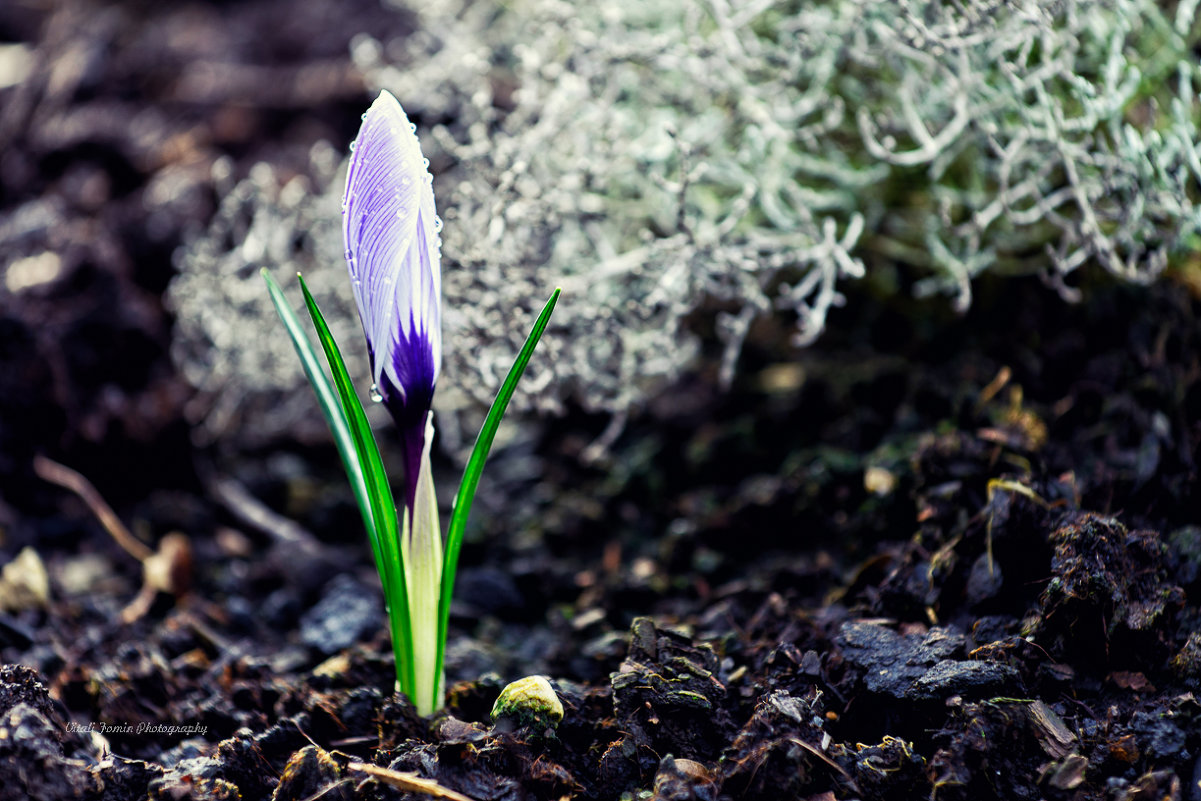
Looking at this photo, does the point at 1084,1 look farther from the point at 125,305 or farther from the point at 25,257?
the point at 25,257

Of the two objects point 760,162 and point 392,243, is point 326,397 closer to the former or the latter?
point 392,243

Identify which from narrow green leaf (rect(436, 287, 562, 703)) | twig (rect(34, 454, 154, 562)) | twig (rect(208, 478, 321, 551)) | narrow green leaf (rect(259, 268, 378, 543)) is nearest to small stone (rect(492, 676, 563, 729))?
narrow green leaf (rect(436, 287, 562, 703))

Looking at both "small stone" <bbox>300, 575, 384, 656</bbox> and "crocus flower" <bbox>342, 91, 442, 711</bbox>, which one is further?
"small stone" <bbox>300, 575, 384, 656</bbox>

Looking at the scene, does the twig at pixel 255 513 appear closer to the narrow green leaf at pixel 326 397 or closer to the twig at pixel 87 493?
the twig at pixel 87 493

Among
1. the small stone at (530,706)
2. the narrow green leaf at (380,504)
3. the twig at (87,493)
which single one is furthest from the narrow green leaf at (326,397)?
the twig at (87,493)

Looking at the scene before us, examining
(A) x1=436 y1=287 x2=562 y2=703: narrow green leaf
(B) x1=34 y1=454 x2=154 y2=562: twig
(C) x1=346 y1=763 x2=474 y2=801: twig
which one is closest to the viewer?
(C) x1=346 y1=763 x2=474 y2=801: twig

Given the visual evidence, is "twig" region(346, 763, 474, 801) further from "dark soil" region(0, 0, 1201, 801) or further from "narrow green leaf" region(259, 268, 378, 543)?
"narrow green leaf" region(259, 268, 378, 543)
